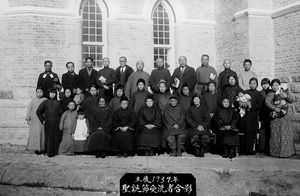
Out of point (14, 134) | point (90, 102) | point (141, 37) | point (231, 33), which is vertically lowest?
point (14, 134)

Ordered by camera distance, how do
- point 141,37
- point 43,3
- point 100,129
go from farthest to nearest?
1. point 141,37
2. point 43,3
3. point 100,129

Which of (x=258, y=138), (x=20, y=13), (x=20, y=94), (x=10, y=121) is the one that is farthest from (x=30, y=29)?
(x=258, y=138)

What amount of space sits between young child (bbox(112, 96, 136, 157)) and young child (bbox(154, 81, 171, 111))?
90 centimetres

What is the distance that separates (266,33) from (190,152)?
5.54 metres

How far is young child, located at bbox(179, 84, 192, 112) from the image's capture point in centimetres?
935

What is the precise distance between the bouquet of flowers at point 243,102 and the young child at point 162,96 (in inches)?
73.4

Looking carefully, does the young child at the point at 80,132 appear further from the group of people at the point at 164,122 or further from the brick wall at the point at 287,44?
the brick wall at the point at 287,44

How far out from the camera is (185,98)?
945 cm

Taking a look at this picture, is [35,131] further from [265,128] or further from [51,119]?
[265,128]

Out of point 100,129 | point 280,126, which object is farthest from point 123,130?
point 280,126

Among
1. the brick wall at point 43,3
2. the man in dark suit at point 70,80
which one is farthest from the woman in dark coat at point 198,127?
the brick wall at point 43,3

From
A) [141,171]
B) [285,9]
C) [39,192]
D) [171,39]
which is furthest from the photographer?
[171,39]

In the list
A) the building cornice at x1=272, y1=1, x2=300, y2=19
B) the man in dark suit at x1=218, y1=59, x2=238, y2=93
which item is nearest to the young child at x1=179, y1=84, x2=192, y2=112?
the man in dark suit at x1=218, y1=59, x2=238, y2=93

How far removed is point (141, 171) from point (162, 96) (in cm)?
317
